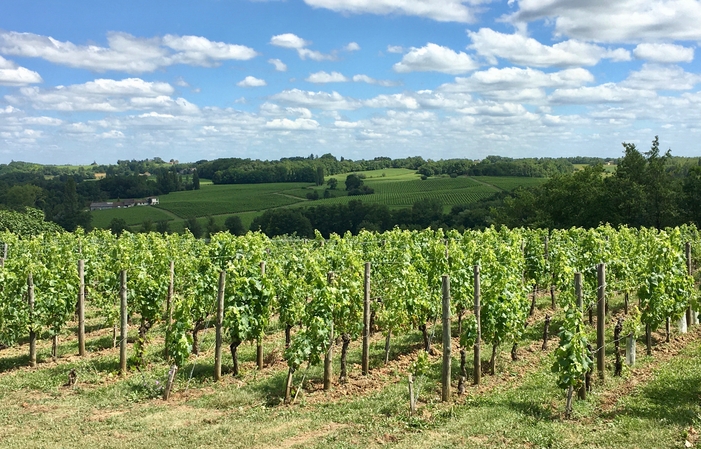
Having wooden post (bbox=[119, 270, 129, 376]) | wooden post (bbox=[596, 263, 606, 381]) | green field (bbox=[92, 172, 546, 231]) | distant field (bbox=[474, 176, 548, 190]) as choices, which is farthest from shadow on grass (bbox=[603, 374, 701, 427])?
distant field (bbox=[474, 176, 548, 190])

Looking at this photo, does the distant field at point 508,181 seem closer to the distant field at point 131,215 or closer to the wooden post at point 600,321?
the distant field at point 131,215

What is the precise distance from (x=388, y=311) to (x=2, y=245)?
63.6 feet

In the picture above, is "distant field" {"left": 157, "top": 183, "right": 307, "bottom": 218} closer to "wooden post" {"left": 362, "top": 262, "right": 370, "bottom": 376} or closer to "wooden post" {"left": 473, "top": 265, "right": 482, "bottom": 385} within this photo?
"wooden post" {"left": 362, "top": 262, "right": 370, "bottom": 376}

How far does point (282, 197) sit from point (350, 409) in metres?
79.9

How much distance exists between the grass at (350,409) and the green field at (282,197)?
59.0 metres

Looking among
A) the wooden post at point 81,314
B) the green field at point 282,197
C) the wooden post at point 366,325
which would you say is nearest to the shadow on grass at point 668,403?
the wooden post at point 366,325

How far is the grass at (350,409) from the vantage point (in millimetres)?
7754

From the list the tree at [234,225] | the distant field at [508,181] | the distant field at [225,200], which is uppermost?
the distant field at [508,181]

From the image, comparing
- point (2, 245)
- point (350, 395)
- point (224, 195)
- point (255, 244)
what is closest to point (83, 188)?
point (224, 195)

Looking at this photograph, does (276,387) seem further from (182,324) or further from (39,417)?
(39,417)

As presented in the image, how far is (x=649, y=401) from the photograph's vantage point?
28.9 ft

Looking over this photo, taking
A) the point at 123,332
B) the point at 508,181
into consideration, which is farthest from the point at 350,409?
the point at 508,181

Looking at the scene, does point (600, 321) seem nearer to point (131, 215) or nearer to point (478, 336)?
point (478, 336)

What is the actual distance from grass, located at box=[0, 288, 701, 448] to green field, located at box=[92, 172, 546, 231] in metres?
59.0
